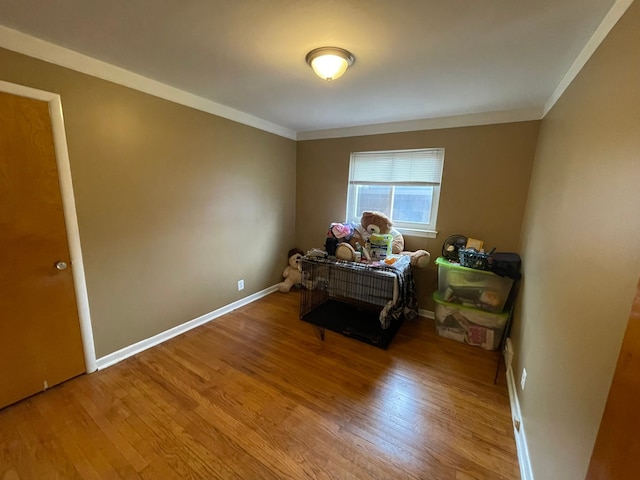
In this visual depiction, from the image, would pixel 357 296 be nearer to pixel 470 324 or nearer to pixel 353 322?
pixel 353 322

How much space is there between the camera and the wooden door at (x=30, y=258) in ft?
5.23

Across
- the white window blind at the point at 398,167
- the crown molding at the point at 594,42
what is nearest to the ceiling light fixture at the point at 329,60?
the crown molding at the point at 594,42

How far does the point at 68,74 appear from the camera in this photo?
5.70ft

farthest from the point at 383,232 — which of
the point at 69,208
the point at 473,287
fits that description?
the point at 69,208

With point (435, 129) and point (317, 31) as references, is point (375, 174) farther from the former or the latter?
point (317, 31)

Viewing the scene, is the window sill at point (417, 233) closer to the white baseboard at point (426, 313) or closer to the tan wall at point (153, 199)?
the white baseboard at point (426, 313)

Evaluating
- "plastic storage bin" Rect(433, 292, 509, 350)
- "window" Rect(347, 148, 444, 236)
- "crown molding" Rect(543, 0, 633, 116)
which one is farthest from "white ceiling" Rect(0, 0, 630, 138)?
"plastic storage bin" Rect(433, 292, 509, 350)

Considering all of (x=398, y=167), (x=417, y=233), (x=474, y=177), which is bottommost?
(x=417, y=233)

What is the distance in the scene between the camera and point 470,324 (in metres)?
2.57

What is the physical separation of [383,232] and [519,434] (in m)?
1.91

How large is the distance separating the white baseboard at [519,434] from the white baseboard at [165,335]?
281 cm

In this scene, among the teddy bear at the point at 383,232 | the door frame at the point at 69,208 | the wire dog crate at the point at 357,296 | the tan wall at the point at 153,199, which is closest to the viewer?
the door frame at the point at 69,208

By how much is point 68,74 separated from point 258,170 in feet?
5.86

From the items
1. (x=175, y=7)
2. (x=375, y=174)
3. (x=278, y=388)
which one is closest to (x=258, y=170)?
(x=375, y=174)
